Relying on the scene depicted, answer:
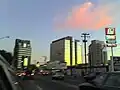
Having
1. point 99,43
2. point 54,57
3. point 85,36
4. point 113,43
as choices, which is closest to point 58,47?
point 54,57

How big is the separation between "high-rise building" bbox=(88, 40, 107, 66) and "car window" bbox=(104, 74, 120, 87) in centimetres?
11469

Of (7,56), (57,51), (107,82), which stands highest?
(57,51)

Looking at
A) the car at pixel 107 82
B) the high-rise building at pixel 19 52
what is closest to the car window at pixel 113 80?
the car at pixel 107 82

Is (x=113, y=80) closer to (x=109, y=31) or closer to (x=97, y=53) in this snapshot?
(x=109, y=31)

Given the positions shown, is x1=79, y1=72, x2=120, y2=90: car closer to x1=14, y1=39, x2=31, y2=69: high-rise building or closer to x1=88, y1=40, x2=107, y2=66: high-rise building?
x1=14, y1=39, x2=31, y2=69: high-rise building

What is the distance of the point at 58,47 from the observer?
563 ft

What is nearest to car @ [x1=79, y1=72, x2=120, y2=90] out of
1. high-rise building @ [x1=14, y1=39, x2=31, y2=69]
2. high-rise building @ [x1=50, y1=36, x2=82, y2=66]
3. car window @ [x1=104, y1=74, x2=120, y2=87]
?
car window @ [x1=104, y1=74, x2=120, y2=87]

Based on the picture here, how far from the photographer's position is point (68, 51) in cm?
15212

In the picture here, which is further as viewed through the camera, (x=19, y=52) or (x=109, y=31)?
(x=109, y=31)

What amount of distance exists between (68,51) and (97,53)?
880 inches

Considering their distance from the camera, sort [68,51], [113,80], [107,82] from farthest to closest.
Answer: [68,51], [107,82], [113,80]

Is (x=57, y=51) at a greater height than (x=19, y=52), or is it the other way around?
(x=57, y=51)

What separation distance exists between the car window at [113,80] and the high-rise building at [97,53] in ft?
376

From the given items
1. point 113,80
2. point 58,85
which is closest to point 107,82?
point 113,80
